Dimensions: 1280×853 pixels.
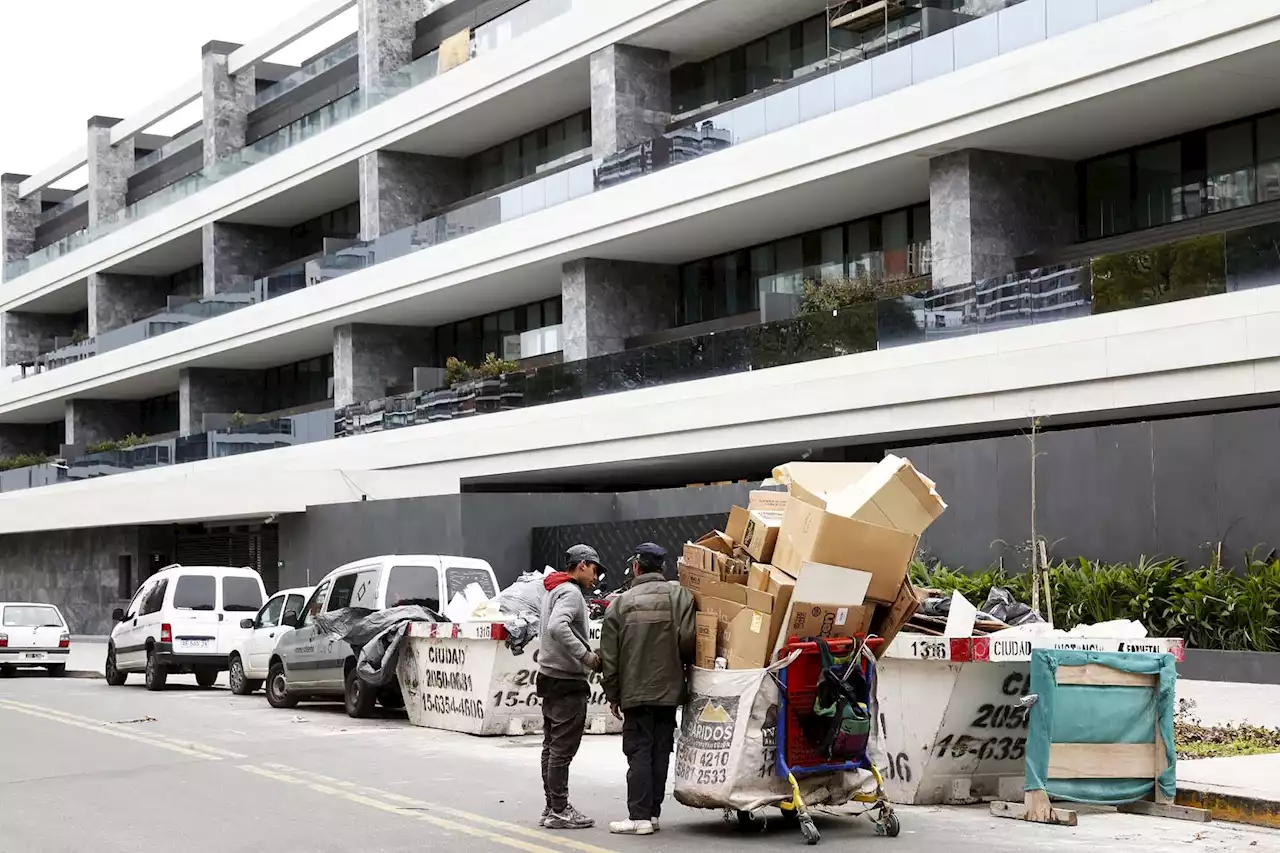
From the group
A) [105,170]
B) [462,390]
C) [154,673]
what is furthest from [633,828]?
[105,170]

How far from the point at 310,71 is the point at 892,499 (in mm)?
46128

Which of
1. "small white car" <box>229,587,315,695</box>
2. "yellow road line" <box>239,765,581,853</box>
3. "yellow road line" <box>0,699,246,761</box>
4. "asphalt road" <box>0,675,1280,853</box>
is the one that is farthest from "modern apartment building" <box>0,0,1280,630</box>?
"yellow road line" <box>239,765,581,853</box>

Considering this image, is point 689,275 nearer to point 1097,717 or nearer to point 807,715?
point 1097,717

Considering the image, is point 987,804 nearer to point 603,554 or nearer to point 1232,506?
point 1232,506

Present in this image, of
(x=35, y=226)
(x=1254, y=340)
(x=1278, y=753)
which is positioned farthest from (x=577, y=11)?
(x=35, y=226)

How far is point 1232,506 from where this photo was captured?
19750 millimetres

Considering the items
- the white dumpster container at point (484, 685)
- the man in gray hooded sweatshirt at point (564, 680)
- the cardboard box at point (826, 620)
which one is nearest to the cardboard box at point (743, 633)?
the cardboard box at point (826, 620)

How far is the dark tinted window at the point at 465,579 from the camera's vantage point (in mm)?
20203

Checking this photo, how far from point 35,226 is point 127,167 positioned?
10987 millimetres

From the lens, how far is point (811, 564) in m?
10.1

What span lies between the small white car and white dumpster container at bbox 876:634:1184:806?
12363 millimetres

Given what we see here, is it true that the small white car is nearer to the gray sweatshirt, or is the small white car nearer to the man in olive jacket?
the gray sweatshirt

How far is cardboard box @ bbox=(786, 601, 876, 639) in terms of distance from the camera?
10234 millimetres

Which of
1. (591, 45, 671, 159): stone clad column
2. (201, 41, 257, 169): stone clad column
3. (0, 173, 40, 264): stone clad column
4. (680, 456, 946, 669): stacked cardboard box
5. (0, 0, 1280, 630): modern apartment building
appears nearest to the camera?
(680, 456, 946, 669): stacked cardboard box
